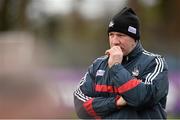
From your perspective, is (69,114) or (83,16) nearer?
(69,114)

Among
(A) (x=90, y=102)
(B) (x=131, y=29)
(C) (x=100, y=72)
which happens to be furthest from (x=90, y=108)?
(B) (x=131, y=29)

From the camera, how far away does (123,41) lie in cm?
580

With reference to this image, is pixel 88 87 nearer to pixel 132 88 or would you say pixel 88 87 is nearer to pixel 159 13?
pixel 132 88

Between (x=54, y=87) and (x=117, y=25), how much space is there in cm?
1315

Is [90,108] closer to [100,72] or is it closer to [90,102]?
[90,102]

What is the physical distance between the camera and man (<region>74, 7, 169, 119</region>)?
18.4ft

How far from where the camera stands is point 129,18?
5969mm

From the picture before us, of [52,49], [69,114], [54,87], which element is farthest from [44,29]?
[69,114]

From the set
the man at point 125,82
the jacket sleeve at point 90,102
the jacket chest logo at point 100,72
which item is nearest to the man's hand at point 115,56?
the man at point 125,82

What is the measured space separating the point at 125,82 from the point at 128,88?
50 millimetres

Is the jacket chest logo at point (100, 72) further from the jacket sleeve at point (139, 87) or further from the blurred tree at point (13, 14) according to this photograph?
the blurred tree at point (13, 14)

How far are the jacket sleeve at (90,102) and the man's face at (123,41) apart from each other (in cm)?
37

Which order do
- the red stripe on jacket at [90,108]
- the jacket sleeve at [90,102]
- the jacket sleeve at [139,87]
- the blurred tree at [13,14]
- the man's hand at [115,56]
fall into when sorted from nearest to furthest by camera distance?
the jacket sleeve at [139,87] < the man's hand at [115,56] < the jacket sleeve at [90,102] < the red stripe on jacket at [90,108] < the blurred tree at [13,14]

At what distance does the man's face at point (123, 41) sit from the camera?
19.0 ft
